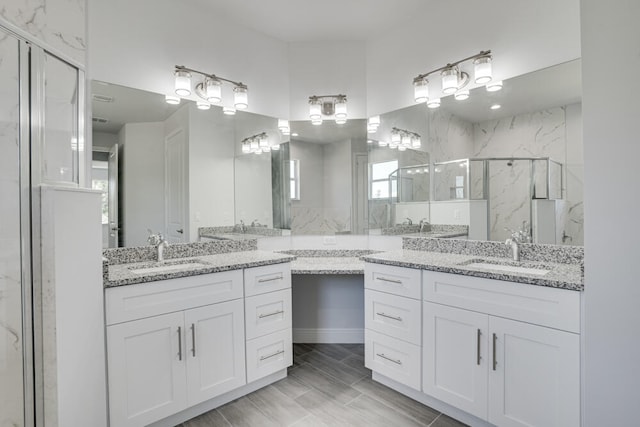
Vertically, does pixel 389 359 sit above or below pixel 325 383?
above

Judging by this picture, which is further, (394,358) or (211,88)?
(211,88)

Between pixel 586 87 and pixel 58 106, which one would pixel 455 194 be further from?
pixel 58 106

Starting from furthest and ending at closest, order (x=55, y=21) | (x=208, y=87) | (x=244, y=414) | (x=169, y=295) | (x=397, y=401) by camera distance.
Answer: (x=208, y=87)
(x=397, y=401)
(x=244, y=414)
(x=169, y=295)
(x=55, y=21)

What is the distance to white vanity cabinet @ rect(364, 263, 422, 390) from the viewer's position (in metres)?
1.93

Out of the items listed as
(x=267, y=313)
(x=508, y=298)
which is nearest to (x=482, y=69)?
(x=508, y=298)

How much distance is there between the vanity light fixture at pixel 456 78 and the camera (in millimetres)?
2079

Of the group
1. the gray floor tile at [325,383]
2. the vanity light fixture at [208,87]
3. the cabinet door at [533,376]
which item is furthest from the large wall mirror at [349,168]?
the gray floor tile at [325,383]

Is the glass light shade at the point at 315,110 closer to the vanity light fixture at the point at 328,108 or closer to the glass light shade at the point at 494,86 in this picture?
the vanity light fixture at the point at 328,108

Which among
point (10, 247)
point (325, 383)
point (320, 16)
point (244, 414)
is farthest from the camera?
point (320, 16)

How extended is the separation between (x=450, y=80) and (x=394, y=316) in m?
1.74

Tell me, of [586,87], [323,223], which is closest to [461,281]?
[586,87]

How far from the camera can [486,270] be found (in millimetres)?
1649

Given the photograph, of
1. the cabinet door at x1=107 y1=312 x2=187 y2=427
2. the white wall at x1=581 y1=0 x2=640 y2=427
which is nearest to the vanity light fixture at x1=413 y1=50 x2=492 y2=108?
the white wall at x1=581 y1=0 x2=640 y2=427

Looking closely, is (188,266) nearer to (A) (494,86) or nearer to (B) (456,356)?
(B) (456,356)
